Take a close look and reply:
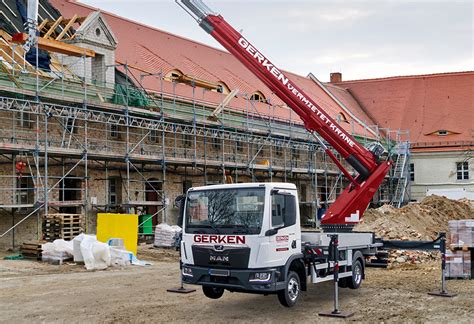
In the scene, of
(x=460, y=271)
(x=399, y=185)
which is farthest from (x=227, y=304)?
(x=399, y=185)

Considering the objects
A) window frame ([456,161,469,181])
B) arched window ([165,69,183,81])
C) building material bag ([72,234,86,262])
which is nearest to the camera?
building material bag ([72,234,86,262])

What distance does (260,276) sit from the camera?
438 inches

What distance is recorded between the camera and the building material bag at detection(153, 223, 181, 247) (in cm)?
2420

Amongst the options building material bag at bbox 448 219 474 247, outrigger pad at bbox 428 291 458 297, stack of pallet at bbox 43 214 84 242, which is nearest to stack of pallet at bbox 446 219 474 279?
building material bag at bbox 448 219 474 247

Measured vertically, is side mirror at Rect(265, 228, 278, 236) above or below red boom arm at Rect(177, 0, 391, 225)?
below

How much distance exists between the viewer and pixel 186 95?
32000 millimetres

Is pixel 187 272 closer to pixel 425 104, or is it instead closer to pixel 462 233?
pixel 462 233

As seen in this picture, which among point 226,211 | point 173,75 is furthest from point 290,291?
point 173,75

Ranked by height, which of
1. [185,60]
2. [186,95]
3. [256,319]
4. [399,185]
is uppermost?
[185,60]

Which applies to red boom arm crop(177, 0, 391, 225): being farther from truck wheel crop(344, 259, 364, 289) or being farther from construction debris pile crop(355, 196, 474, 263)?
truck wheel crop(344, 259, 364, 289)

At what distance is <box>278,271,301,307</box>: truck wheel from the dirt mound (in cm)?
1289

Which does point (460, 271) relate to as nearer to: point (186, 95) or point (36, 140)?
point (36, 140)

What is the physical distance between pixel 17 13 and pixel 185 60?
11.1 meters

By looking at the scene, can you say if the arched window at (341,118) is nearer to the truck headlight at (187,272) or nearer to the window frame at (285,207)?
the window frame at (285,207)
